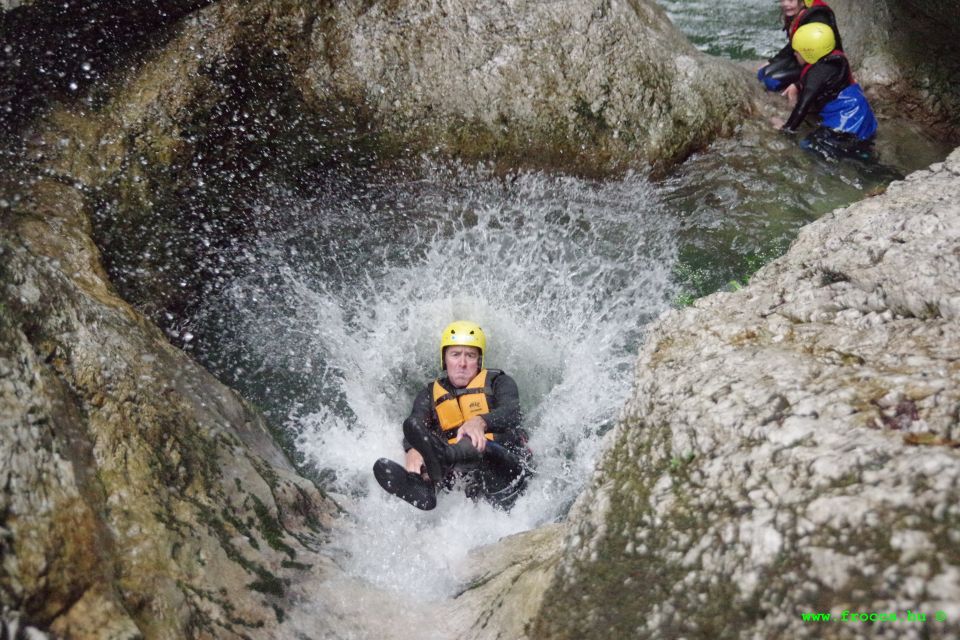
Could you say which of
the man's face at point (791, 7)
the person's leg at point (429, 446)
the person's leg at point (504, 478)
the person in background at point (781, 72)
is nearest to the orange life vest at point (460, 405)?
the person's leg at point (504, 478)

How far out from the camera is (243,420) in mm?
4195

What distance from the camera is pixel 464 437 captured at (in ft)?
15.7

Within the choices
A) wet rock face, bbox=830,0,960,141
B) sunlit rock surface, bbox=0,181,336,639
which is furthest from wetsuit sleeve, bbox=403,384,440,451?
wet rock face, bbox=830,0,960,141

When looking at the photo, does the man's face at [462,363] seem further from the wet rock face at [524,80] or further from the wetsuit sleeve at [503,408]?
the wet rock face at [524,80]

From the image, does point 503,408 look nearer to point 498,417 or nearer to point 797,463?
point 498,417

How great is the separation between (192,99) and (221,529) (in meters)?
4.12

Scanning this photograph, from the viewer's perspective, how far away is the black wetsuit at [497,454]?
489cm

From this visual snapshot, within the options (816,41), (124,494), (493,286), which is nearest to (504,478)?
(493,286)

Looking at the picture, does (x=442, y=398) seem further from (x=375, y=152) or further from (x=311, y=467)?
(x=375, y=152)

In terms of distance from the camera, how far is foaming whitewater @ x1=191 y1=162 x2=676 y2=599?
563 centimetres

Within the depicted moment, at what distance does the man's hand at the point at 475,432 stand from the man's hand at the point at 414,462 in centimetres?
37

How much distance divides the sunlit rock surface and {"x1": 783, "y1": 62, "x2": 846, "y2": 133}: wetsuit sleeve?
6.87m

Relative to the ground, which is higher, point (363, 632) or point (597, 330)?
point (597, 330)

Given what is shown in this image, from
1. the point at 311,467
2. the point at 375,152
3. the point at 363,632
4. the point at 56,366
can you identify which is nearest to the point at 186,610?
the point at 363,632
